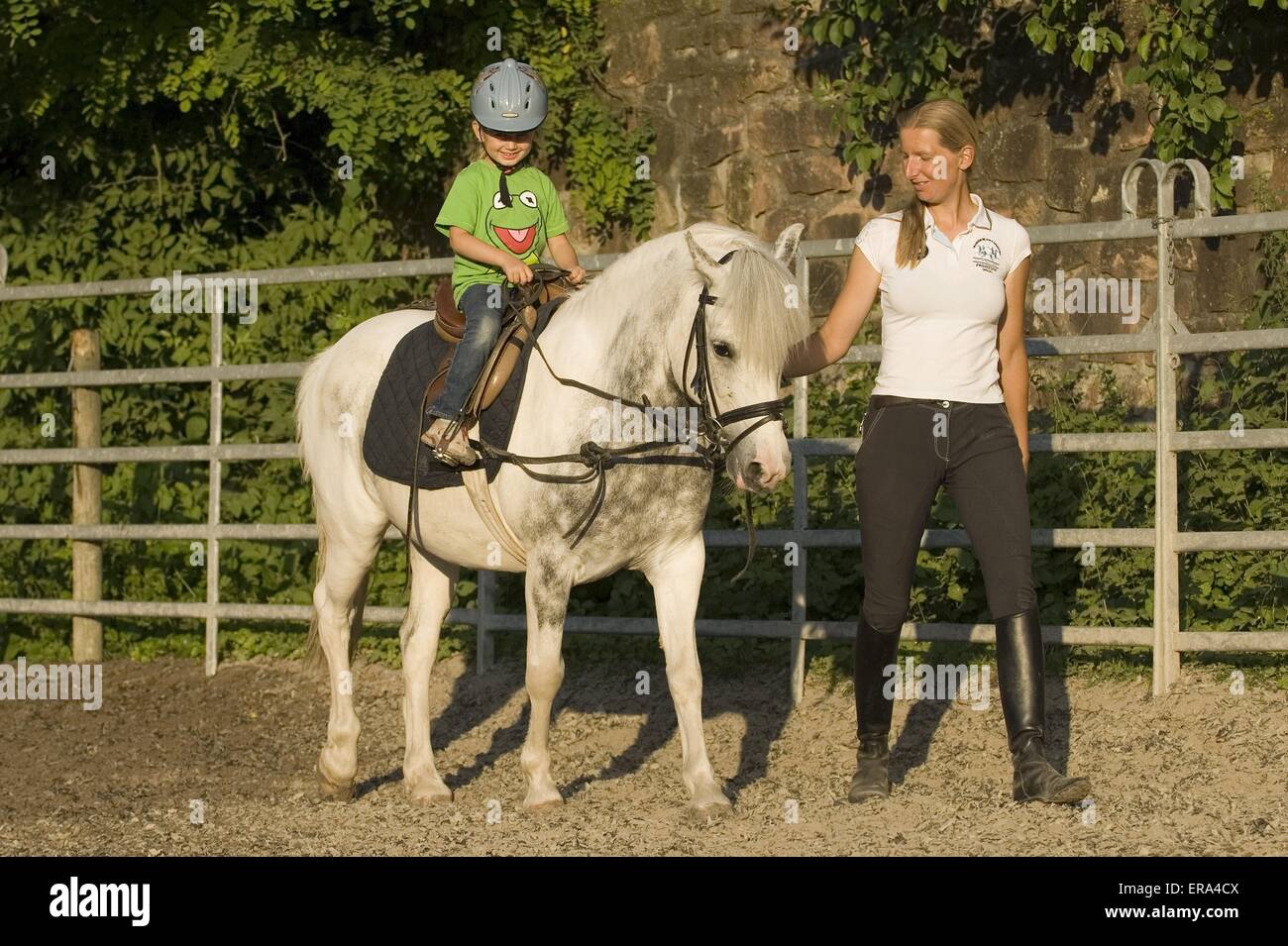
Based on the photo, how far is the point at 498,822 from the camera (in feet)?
19.8

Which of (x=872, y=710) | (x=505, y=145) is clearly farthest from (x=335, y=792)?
(x=505, y=145)

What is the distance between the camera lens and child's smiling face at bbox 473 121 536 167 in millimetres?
6168

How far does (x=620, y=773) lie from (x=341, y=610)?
134 centimetres

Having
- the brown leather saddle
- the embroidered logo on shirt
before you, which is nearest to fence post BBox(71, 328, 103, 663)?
the brown leather saddle

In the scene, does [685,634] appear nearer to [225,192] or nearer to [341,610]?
[341,610]

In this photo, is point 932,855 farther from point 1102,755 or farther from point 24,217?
point 24,217

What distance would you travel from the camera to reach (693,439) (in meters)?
5.72

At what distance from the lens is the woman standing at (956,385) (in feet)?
18.2

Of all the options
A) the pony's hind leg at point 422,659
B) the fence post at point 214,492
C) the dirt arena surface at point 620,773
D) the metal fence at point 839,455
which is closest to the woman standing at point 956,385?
the dirt arena surface at point 620,773

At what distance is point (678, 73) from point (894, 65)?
74.1 inches

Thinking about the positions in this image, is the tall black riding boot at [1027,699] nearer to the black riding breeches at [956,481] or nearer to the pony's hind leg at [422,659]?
the black riding breeches at [956,481]

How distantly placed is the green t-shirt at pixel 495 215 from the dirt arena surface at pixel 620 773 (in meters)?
1.92

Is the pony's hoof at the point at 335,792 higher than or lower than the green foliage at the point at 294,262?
lower

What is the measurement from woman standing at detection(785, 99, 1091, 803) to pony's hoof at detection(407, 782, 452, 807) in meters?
2.06
